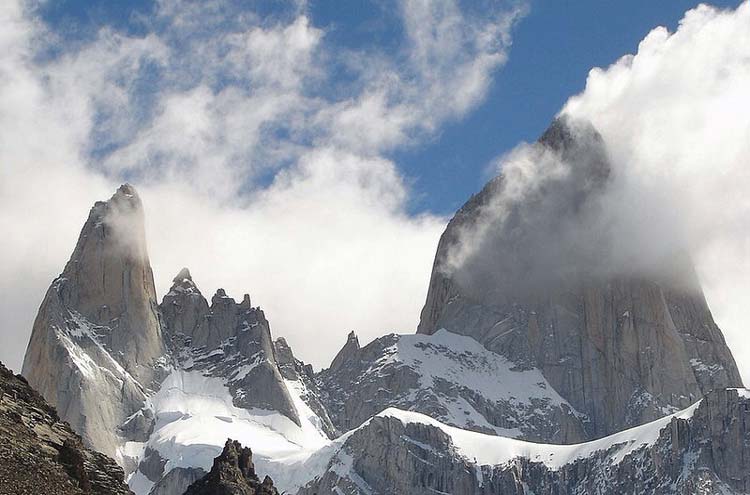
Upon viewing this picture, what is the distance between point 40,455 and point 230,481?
2980cm

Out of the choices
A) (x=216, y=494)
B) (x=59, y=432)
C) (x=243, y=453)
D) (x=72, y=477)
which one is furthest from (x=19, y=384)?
(x=243, y=453)

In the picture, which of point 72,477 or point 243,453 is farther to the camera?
point 243,453

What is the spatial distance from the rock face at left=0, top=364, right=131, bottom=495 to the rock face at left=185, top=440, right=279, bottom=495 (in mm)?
22971

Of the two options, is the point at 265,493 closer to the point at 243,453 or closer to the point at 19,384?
the point at 243,453

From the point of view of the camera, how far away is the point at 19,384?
4950 cm

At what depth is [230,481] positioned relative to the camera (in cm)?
7444

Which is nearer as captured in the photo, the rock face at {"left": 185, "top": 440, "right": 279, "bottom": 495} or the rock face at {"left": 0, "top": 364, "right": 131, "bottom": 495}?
the rock face at {"left": 0, "top": 364, "right": 131, "bottom": 495}

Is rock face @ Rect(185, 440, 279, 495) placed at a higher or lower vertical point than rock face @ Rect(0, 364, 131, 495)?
higher

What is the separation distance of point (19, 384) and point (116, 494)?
4.46 m

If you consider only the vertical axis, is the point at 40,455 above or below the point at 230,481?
below

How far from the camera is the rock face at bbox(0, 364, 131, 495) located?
4334 centimetres

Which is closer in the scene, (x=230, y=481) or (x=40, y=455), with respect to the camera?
(x=40, y=455)

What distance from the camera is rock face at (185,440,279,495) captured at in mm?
73062

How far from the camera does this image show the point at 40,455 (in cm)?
4512
